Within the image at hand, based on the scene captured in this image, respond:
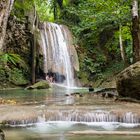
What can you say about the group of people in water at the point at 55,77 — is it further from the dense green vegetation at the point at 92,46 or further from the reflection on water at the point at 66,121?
the reflection on water at the point at 66,121

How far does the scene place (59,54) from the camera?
26328 mm

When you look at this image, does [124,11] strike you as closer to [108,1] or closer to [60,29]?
[108,1]

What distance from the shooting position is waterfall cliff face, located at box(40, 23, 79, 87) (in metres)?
25.4

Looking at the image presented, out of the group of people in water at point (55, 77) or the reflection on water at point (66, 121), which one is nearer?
the reflection on water at point (66, 121)

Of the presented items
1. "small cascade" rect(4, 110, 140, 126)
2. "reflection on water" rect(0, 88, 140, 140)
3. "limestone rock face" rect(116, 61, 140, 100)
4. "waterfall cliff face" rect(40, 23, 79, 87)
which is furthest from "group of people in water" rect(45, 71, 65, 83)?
"small cascade" rect(4, 110, 140, 126)

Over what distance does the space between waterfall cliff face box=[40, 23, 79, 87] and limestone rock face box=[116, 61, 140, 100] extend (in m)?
13.3

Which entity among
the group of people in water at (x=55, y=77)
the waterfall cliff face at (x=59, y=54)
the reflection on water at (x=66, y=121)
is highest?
the waterfall cliff face at (x=59, y=54)

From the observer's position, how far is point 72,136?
6.92 metres

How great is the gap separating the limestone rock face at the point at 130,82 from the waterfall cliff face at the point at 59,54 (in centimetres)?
1334

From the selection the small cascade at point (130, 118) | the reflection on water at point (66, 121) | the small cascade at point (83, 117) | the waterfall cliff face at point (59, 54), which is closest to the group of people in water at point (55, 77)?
the waterfall cliff face at point (59, 54)

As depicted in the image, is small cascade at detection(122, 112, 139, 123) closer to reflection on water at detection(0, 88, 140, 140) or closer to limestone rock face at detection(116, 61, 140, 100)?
reflection on water at detection(0, 88, 140, 140)

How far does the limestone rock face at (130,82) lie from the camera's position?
10.9 metres

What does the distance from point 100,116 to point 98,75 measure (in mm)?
17896

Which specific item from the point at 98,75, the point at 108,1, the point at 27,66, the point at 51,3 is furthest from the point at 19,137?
the point at 51,3
